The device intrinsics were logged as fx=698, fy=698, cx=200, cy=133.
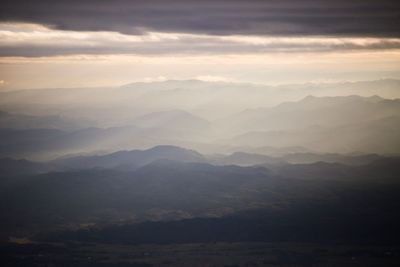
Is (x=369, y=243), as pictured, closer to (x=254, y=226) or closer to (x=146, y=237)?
(x=254, y=226)

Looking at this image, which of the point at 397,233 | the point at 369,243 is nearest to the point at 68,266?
the point at 369,243

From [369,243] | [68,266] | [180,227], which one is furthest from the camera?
[180,227]

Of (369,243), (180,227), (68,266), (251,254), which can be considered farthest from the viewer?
(180,227)

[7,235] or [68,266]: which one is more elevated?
[7,235]

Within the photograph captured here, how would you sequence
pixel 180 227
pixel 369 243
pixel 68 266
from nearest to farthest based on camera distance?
pixel 68 266 → pixel 369 243 → pixel 180 227

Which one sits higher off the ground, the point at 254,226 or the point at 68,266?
the point at 254,226

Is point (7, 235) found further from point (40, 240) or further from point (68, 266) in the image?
point (68, 266)

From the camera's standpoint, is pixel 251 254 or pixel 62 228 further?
pixel 62 228

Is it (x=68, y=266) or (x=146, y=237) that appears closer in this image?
(x=68, y=266)

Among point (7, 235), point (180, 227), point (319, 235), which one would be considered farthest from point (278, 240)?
point (7, 235)
